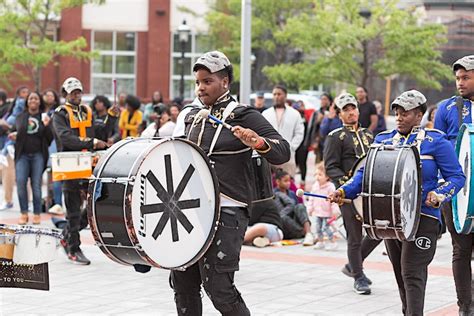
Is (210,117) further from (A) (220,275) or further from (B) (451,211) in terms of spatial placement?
(B) (451,211)

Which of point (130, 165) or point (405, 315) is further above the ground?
point (130, 165)

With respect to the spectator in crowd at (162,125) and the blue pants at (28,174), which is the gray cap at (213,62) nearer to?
the spectator in crowd at (162,125)

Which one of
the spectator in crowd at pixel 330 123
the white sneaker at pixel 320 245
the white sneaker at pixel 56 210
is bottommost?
the white sneaker at pixel 320 245

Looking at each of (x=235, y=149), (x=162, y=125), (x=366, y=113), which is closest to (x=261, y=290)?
(x=235, y=149)

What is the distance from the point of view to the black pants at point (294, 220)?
13.5 meters

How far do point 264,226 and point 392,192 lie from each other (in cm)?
623

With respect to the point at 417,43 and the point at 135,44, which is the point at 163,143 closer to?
the point at 417,43

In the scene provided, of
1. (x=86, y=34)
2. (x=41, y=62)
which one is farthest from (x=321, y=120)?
(x=86, y=34)

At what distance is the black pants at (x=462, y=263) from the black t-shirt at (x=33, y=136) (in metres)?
8.00

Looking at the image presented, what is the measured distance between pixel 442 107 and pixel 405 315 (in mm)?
1871

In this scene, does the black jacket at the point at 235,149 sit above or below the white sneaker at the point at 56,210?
above

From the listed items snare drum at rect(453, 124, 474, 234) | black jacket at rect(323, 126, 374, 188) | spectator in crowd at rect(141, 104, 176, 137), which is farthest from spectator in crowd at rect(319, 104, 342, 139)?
snare drum at rect(453, 124, 474, 234)

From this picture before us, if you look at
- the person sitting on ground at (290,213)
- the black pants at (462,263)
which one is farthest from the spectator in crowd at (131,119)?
the black pants at (462,263)

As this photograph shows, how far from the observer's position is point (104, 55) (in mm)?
44000
